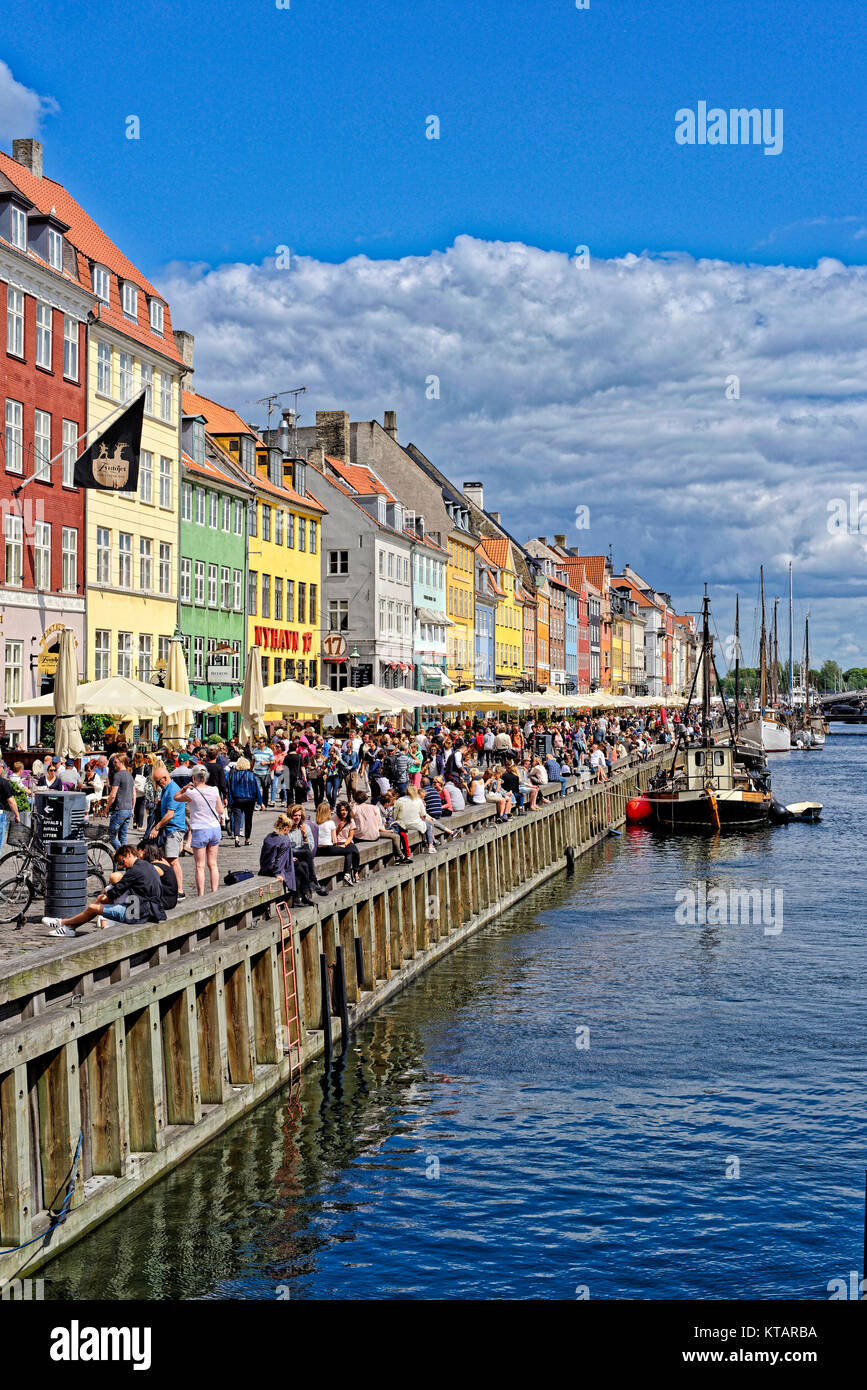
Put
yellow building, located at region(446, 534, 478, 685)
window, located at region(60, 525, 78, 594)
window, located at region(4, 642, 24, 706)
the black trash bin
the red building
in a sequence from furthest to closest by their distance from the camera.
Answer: yellow building, located at region(446, 534, 478, 685) → window, located at region(60, 525, 78, 594) → the red building → window, located at region(4, 642, 24, 706) → the black trash bin

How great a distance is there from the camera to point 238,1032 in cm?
1590

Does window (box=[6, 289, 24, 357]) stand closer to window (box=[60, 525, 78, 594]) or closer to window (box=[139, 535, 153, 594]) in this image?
window (box=[60, 525, 78, 594])

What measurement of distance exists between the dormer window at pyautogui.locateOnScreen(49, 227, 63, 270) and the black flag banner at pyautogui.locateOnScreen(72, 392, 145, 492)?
11.4m

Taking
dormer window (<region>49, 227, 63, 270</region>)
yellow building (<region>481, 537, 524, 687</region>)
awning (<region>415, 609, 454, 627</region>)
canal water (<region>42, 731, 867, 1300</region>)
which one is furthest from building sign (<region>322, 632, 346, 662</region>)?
canal water (<region>42, 731, 867, 1300</region>)

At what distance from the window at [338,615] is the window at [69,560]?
3139 centimetres

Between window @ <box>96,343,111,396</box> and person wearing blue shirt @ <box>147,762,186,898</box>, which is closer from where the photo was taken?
person wearing blue shirt @ <box>147,762,186,898</box>

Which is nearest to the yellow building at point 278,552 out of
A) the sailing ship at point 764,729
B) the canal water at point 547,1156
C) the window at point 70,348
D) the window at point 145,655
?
the window at point 145,655

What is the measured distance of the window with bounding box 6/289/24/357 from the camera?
1517 inches

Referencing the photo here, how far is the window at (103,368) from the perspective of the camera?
4516 cm

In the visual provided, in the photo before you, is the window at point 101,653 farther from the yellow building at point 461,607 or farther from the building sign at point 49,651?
the yellow building at point 461,607

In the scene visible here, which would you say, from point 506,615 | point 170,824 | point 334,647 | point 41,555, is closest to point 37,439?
point 41,555
